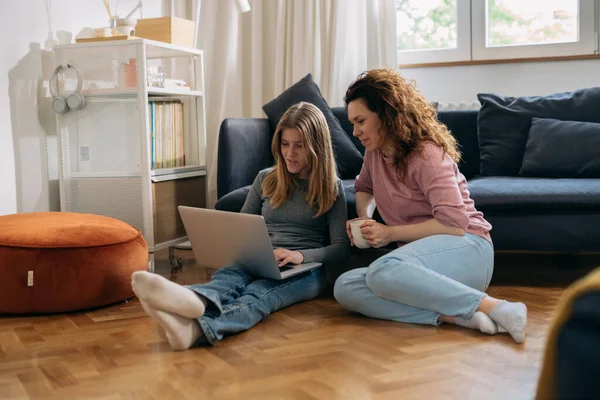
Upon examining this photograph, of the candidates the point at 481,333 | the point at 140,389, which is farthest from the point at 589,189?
the point at 140,389

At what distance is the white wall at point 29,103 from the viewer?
10.0ft

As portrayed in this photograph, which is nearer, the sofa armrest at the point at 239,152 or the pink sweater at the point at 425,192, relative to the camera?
the pink sweater at the point at 425,192

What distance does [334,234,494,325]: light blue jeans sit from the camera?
215cm

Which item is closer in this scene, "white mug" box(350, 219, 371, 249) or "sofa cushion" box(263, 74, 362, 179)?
"white mug" box(350, 219, 371, 249)

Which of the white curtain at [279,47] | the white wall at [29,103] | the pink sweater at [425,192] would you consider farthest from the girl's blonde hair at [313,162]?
the white curtain at [279,47]

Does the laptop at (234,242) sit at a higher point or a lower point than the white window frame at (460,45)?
lower

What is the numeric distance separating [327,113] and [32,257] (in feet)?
5.06

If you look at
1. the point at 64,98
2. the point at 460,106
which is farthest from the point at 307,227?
the point at 460,106

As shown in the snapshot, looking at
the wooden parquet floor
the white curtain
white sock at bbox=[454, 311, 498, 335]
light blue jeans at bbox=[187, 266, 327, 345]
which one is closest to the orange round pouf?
the wooden parquet floor

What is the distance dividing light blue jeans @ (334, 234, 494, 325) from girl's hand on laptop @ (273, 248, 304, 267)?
16 cm

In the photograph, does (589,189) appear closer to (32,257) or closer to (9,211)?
(32,257)

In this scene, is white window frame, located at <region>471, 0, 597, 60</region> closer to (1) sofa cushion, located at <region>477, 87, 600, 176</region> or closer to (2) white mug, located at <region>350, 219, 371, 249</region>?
(1) sofa cushion, located at <region>477, 87, 600, 176</region>

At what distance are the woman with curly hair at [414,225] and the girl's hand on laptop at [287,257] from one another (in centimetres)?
16

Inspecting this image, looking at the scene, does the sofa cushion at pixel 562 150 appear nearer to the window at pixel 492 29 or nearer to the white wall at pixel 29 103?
the window at pixel 492 29
